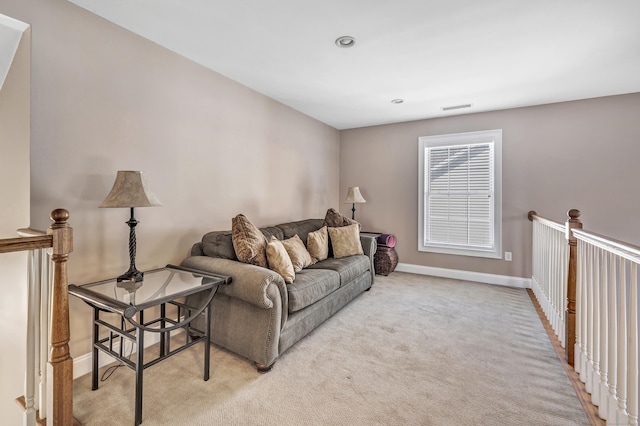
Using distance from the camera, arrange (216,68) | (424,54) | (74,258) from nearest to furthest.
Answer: (74,258) → (424,54) → (216,68)

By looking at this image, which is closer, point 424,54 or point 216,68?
point 424,54

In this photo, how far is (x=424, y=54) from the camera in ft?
8.57

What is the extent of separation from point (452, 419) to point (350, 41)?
105 inches

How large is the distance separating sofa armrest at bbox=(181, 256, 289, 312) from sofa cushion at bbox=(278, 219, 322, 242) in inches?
46.5

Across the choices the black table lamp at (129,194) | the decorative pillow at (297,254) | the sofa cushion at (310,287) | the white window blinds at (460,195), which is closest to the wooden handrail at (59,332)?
the black table lamp at (129,194)

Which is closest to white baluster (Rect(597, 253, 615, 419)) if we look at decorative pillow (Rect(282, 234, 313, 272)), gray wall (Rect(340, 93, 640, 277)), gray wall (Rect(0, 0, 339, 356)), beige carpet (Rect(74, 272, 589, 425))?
beige carpet (Rect(74, 272, 589, 425))

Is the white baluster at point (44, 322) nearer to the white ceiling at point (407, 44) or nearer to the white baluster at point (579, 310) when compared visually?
the white ceiling at point (407, 44)

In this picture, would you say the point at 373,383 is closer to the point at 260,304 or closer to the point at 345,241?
the point at 260,304

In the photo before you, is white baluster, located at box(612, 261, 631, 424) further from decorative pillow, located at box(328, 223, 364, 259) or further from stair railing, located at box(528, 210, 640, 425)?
decorative pillow, located at box(328, 223, 364, 259)

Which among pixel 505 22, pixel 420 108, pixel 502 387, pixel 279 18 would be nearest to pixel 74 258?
pixel 279 18

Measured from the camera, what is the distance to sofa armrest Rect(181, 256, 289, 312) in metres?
2.03

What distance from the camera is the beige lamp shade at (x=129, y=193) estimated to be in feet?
6.25

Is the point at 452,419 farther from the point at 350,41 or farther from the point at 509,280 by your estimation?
the point at 509,280

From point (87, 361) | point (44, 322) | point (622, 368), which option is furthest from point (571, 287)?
point (87, 361)
